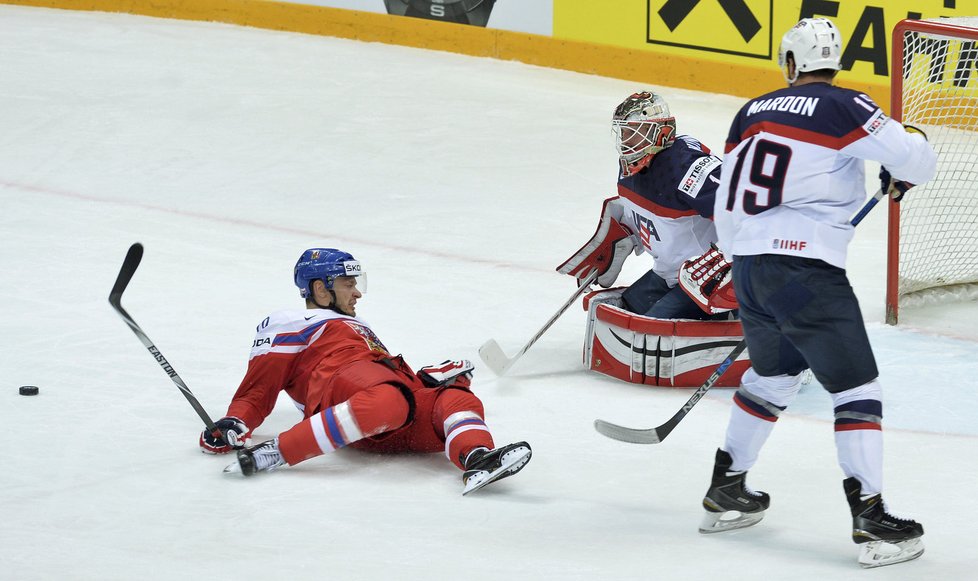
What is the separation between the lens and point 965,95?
20.4 ft

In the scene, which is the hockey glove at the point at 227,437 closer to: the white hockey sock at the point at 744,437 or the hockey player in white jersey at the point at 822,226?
the white hockey sock at the point at 744,437

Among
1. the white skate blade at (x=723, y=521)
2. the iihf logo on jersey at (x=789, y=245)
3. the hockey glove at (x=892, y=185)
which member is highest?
the hockey glove at (x=892, y=185)

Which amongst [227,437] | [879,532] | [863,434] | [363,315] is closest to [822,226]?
[863,434]

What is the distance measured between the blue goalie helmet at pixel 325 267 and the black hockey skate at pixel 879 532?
159cm

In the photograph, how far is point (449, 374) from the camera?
3.70 metres

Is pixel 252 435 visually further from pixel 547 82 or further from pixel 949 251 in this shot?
pixel 547 82

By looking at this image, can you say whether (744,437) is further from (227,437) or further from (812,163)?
(227,437)

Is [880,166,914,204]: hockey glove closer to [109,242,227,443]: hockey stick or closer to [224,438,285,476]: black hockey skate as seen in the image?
[224,438,285,476]: black hockey skate

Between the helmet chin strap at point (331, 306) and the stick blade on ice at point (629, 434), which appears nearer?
the stick blade on ice at point (629, 434)

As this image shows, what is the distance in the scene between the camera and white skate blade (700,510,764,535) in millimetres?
3191

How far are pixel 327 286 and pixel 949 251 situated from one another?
2.80 meters

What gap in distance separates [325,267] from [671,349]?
3.72 ft

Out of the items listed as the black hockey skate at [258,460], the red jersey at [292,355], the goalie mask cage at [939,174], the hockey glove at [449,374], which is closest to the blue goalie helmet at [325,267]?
the red jersey at [292,355]

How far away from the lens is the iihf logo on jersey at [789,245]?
9.69 feet
